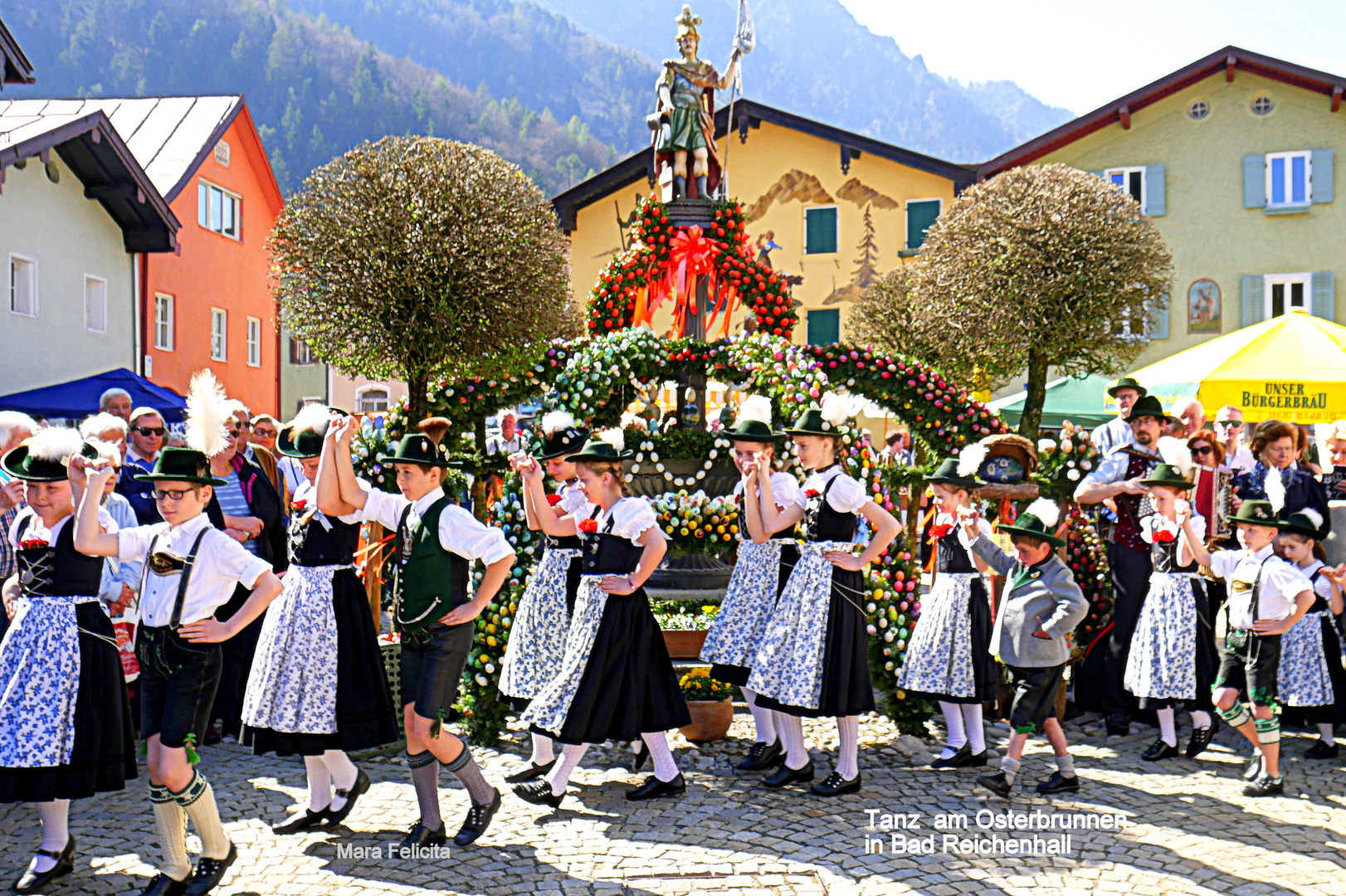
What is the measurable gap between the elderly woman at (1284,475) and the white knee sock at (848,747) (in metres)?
2.94

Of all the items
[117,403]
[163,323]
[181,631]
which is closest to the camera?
[181,631]

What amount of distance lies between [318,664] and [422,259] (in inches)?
205

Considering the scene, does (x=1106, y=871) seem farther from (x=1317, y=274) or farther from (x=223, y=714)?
(x=1317, y=274)

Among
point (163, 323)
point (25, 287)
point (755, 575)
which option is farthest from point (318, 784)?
point (163, 323)

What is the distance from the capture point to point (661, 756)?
5.66 metres

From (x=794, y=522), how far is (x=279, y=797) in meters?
2.87

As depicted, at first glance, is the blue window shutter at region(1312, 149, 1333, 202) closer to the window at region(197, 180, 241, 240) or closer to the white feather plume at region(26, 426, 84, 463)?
the window at region(197, 180, 241, 240)

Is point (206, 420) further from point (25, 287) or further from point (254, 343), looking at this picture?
point (254, 343)

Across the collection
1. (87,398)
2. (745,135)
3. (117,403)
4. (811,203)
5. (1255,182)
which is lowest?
(117,403)

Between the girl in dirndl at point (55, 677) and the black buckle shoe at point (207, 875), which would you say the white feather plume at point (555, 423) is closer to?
the girl in dirndl at point (55, 677)

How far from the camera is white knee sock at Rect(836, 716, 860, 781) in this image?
19.0 ft

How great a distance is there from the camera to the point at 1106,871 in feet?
15.5

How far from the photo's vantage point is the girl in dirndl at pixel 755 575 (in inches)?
237

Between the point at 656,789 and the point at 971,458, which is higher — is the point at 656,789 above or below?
below
